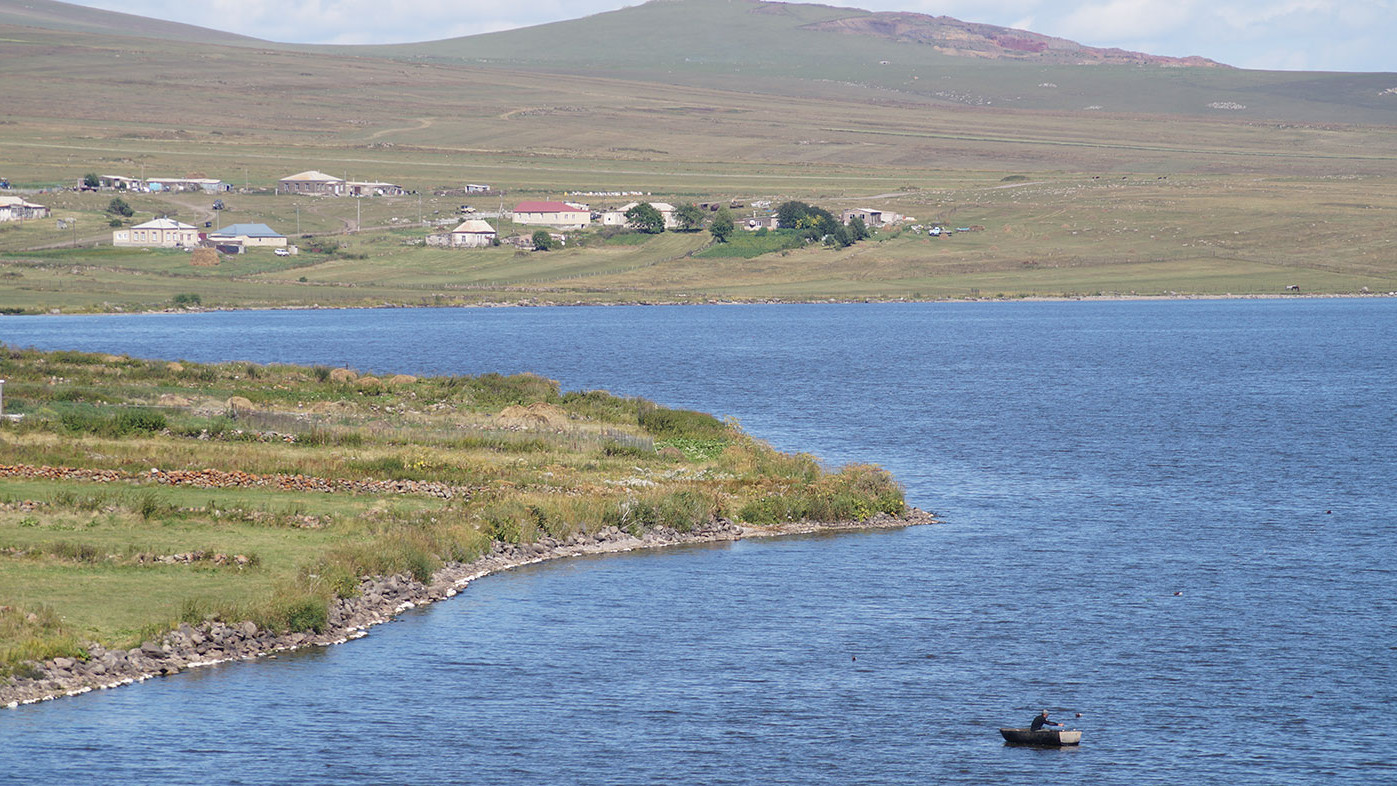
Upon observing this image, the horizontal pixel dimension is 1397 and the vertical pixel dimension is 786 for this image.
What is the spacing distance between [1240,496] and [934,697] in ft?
96.3

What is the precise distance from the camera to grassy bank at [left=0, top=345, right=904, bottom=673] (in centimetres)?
3516

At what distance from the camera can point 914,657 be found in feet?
114

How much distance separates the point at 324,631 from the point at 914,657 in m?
13.0

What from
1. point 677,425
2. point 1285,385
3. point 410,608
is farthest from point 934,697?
point 1285,385

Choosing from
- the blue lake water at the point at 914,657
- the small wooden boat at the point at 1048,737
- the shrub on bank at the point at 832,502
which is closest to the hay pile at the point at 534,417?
the blue lake water at the point at 914,657

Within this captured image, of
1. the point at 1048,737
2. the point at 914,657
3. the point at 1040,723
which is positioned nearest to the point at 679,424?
the point at 914,657

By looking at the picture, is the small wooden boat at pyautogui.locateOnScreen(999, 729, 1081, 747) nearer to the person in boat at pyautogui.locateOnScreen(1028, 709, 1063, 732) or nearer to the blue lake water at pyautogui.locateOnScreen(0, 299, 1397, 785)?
the person in boat at pyautogui.locateOnScreen(1028, 709, 1063, 732)

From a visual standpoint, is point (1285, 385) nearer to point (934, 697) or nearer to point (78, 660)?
point (934, 697)

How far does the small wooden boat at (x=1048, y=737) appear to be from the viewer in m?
28.7

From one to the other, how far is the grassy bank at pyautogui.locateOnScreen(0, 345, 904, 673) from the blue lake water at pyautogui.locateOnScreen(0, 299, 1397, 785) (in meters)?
2.20

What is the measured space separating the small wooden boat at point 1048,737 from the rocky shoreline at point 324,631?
591 inches

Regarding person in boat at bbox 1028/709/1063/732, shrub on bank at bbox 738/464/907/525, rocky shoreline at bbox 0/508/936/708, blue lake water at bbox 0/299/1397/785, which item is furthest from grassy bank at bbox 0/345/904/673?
person in boat at bbox 1028/709/1063/732

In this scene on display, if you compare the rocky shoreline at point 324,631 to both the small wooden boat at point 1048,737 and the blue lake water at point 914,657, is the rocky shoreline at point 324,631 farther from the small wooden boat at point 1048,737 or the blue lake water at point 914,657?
the small wooden boat at point 1048,737

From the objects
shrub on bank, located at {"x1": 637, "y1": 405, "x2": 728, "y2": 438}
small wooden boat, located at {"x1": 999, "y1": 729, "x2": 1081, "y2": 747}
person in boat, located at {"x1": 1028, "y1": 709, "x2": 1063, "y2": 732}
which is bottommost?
shrub on bank, located at {"x1": 637, "y1": 405, "x2": 728, "y2": 438}
